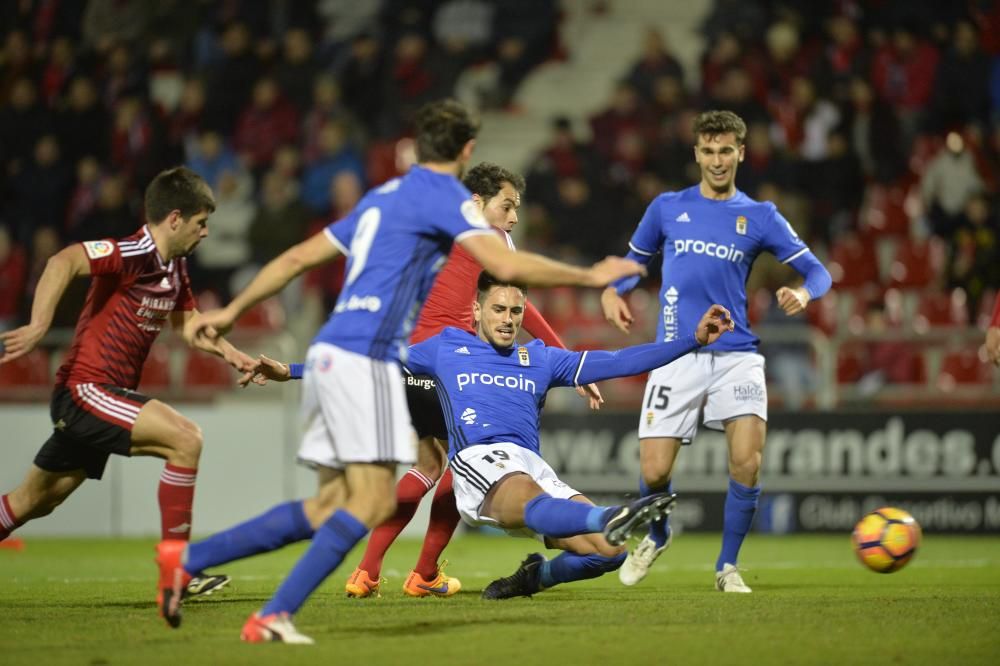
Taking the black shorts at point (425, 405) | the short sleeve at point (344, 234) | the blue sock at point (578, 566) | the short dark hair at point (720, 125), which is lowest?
the blue sock at point (578, 566)

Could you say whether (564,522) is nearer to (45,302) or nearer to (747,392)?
(747,392)

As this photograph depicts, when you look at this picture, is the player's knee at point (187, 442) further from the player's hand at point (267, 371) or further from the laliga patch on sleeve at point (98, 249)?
the laliga patch on sleeve at point (98, 249)

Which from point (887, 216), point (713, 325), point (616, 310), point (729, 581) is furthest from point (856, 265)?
point (713, 325)

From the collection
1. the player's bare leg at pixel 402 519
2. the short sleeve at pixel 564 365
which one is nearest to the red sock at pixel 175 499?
the player's bare leg at pixel 402 519

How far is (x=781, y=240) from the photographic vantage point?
8.55 meters

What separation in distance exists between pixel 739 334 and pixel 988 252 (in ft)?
22.7

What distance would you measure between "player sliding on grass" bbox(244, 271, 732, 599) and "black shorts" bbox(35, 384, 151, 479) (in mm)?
627

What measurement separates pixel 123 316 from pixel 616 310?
275 cm

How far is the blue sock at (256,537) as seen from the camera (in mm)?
5984

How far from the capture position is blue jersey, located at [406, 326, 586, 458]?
24.4ft

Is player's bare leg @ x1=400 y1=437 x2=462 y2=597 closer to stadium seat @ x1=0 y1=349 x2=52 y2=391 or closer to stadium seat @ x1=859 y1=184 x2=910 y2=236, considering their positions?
stadium seat @ x1=0 y1=349 x2=52 y2=391

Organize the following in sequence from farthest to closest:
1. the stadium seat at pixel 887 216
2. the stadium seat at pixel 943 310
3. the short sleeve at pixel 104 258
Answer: the stadium seat at pixel 887 216, the stadium seat at pixel 943 310, the short sleeve at pixel 104 258

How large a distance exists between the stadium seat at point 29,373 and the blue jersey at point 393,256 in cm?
935

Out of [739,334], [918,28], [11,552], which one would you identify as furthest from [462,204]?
[918,28]
